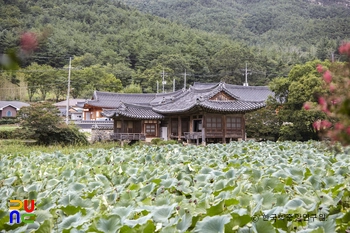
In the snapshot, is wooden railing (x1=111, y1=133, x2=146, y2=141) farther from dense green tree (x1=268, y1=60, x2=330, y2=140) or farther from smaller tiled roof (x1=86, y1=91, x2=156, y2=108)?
smaller tiled roof (x1=86, y1=91, x2=156, y2=108)

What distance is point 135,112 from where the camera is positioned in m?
22.4

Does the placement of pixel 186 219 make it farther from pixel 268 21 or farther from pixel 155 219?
pixel 268 21

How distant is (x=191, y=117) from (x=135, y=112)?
164 inches

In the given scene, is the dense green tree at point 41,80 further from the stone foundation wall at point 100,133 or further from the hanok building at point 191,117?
the hanok building at point 191,117

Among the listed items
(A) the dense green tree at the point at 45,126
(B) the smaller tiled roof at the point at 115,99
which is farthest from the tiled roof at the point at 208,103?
(B) the smaller tiled roof at the point at 115,99

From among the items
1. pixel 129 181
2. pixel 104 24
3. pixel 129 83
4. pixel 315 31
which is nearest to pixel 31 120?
pixel 129 181

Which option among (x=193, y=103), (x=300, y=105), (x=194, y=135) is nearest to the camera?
(x=300, y=105)

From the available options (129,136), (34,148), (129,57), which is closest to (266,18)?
(129,57)

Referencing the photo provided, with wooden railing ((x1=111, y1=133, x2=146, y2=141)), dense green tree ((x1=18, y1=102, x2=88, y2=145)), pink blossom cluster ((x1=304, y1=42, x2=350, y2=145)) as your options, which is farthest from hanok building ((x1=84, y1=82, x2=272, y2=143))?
pink blossom cluster ((x1=304, y1=42, x2=350, y2=145))

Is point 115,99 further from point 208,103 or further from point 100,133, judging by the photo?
point 208,103

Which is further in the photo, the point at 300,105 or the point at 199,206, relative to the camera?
the point at 300,105

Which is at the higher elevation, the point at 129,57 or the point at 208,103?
the point at 129,57

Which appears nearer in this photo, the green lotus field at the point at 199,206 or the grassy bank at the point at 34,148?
the green lotus field at the point at 199,206

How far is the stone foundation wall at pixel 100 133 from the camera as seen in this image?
25.0 meters
